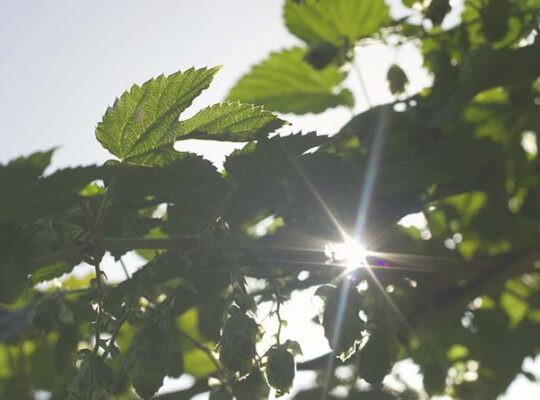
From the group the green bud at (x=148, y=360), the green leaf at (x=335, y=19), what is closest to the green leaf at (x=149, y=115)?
the green bud at (x=148, y=360)

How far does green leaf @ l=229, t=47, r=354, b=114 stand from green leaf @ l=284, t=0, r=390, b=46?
99mm

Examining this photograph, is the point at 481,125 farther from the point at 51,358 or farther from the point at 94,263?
the point at 51,358

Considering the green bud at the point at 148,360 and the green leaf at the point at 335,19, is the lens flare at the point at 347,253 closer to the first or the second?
the green bud at the point at 148,360

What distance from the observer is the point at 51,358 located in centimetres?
252

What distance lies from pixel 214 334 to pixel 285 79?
0.78m

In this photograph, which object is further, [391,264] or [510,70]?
[391,264]

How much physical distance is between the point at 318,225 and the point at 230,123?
1.01 ft

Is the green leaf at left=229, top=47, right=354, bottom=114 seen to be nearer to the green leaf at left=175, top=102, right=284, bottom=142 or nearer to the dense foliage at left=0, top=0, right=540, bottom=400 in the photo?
the dense foliage at left=0, top=0, right=540, bottom=400

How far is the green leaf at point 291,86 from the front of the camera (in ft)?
7.77

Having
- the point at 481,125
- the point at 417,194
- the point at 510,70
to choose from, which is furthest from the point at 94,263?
the point at 481,125

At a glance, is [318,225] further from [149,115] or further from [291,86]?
[291,86]

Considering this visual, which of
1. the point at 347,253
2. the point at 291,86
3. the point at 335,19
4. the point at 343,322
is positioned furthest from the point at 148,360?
the point at 291,86

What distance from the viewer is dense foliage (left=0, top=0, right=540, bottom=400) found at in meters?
1.25

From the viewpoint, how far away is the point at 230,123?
4.33 ft
